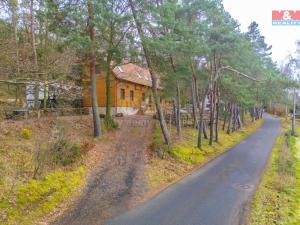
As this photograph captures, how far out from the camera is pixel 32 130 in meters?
14.2

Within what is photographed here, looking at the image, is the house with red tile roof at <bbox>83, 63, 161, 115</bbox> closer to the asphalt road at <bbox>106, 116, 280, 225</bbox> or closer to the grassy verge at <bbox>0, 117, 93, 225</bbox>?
the grassy verge at <bbox>0, 117, 93, 225</bbox>

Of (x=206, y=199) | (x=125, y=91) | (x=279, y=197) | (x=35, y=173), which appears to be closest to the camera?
(x=35, y=173)

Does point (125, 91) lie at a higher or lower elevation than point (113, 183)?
higher

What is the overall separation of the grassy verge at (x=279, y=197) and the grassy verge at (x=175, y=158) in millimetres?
3743

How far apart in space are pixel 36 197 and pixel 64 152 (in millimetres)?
3041

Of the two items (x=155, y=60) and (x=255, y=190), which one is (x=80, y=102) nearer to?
(x=155, y=60)

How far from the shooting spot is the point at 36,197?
332 inches

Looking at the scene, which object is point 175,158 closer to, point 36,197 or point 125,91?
point 36,197

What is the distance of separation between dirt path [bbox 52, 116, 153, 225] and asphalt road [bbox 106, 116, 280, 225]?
0.64m

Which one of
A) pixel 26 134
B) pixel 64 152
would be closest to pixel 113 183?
pixel 64 152

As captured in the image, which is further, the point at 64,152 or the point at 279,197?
the point at 64,152

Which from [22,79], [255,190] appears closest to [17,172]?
[22,79]

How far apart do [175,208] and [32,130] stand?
9.45 metres

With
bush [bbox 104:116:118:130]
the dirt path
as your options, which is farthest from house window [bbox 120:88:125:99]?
the dirt path
